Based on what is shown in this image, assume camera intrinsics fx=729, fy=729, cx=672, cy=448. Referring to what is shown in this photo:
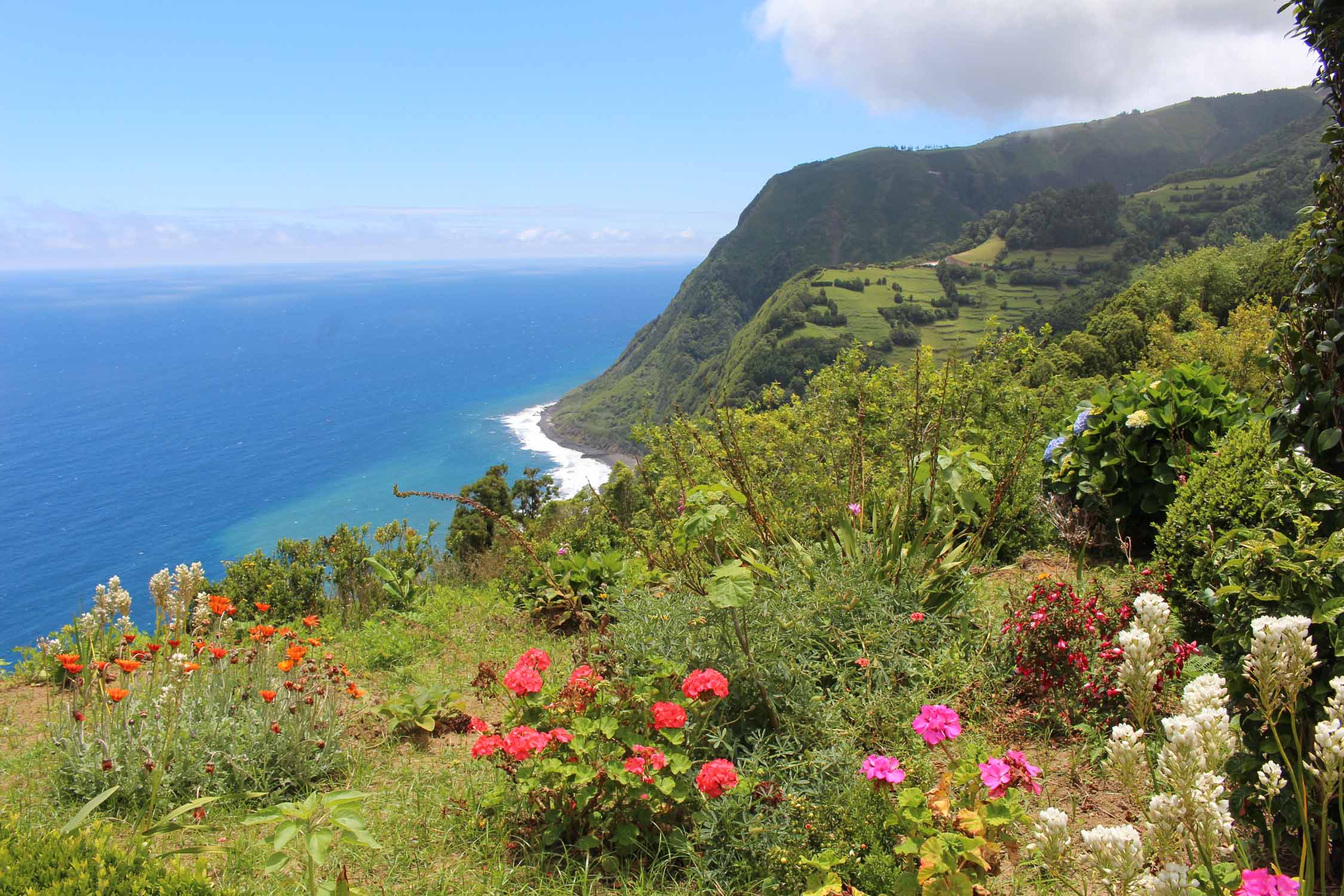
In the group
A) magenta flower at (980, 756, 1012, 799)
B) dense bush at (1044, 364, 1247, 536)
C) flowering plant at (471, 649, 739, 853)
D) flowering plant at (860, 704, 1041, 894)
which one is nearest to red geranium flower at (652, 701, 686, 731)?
flowering plant at (471, 649, 739, 853)

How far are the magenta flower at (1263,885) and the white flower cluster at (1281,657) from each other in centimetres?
29

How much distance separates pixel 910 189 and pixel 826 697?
169m

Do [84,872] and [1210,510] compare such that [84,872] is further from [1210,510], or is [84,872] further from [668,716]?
[1210,510]

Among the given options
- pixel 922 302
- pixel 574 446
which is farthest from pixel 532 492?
pixel 922 302

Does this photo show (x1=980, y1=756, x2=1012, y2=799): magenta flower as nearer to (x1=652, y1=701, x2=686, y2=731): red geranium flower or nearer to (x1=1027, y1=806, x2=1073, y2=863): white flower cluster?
(x1=1027, y1=806, x2=1073, y2=863): white flower cluster

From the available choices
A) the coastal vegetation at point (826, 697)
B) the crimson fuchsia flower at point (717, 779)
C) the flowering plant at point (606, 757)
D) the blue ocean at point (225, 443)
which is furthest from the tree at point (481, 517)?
the blue ocean at point (225, 443)

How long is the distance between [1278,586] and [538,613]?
15.4 feet

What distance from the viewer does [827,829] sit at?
2.40 meters

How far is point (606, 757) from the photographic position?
8.57ft

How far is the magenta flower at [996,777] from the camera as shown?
217 centimetres

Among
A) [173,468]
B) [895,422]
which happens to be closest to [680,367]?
[173,468]

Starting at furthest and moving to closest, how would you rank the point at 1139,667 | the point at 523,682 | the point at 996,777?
the point at 523,682
the point at 996,777
the point at 1139,667

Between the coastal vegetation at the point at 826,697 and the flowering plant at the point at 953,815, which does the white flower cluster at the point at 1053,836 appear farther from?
the flowering plant at the point at 953,815

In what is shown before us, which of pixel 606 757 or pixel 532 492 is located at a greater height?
pixel 606 757
